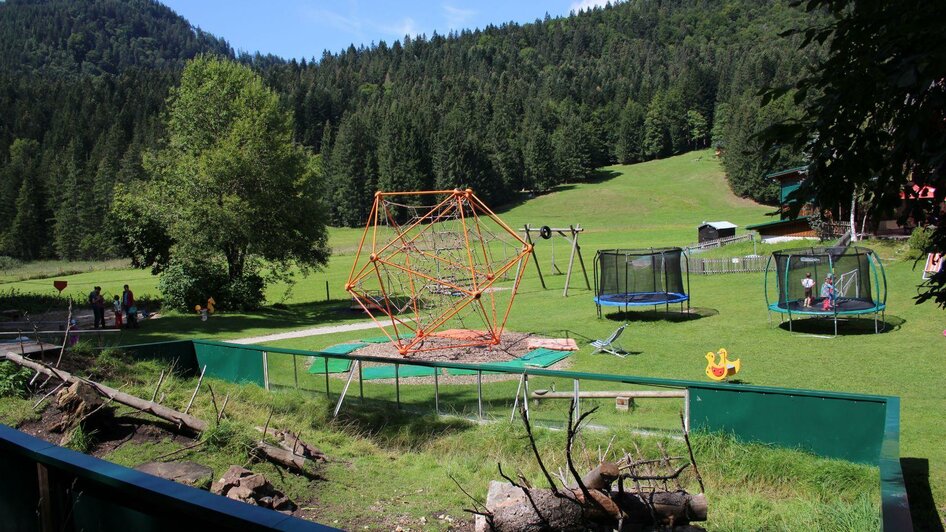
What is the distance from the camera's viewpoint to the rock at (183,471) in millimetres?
8141

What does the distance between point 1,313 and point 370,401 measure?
22.5 meters

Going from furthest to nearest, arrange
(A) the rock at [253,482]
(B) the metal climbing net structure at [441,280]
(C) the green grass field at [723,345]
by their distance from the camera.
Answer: (B) the metal climbing net structure at [441,280] < (C) the green grass field at [723,345] < (A) the rock at [253,482]

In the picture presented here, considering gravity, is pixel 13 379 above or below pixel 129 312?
above

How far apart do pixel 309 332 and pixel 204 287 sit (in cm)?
841

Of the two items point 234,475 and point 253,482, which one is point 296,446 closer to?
point 234,475

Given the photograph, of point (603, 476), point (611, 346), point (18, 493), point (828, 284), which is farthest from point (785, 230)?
point (18, 493)

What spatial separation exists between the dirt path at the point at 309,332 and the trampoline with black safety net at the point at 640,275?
9272 mm

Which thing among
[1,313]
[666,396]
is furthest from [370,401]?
[1,313]

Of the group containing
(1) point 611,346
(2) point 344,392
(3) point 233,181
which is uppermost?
(3) point 233,181

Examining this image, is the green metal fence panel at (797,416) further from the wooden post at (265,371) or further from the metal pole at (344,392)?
the wooden post at (265,371)

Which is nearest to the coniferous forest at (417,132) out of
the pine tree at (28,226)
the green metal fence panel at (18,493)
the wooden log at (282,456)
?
the pine tree at (28,226)

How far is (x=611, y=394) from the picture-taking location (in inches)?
383

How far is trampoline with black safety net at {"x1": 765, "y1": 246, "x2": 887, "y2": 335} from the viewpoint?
21.0 meters

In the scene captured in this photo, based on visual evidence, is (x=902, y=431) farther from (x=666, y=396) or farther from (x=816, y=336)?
(x=816, y=336)
